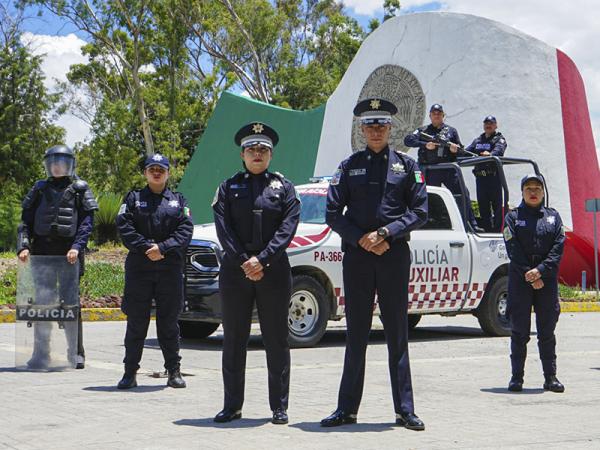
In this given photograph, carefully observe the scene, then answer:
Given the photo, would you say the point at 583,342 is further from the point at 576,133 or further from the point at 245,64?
the point at 245,64

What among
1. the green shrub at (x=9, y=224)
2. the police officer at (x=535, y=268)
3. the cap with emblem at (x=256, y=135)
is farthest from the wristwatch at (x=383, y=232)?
the green shrub at (x=9, y=224)

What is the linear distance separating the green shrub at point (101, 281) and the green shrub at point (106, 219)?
6.82m

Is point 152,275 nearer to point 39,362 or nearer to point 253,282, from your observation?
point 39,362

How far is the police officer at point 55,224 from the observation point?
960cm

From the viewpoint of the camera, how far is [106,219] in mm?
28875

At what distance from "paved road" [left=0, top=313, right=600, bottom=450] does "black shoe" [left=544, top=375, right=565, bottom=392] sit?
0.26ft

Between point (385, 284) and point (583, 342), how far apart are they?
6.85 m

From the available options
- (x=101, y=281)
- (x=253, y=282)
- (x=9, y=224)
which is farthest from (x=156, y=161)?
(x=9, y=224)

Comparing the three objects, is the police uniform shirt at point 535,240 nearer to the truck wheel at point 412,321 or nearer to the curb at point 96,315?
the truck wheel at point 412,321

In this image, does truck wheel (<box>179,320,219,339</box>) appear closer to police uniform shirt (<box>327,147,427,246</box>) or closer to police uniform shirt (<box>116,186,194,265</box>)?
police uniform shirt (<box>116,186,194,265</box>)

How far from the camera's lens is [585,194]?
82.2 ft

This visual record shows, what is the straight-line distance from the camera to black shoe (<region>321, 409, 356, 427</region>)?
667 centimetres

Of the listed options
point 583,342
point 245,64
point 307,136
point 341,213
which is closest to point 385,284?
point 341,213

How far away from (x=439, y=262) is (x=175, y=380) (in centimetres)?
484
